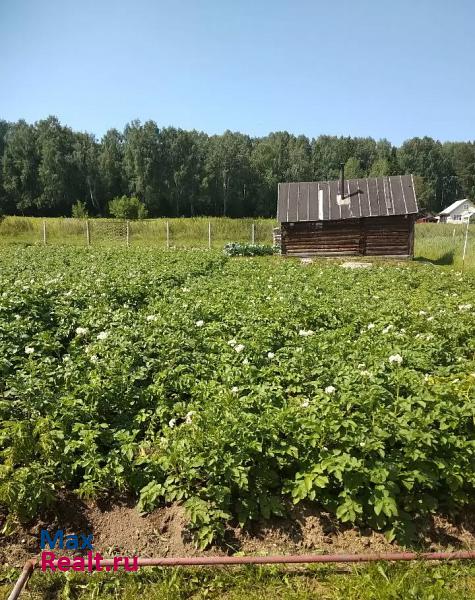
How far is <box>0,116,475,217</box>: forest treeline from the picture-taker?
5544 centimetres

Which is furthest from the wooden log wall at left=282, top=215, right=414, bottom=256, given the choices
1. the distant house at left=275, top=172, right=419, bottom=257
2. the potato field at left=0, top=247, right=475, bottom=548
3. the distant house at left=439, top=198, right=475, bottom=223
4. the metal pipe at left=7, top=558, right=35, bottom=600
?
the distant house at left=439, top=198, right=475, bottom=223

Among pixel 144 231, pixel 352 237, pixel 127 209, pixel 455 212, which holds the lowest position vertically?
pixel 352 237

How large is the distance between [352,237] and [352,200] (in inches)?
74.8

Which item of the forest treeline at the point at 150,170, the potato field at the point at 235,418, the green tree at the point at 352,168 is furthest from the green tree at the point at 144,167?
the potato field at the point at 235,418

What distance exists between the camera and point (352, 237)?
2205cm

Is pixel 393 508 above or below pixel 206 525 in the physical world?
above

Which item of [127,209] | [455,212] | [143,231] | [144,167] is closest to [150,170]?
[144,167]

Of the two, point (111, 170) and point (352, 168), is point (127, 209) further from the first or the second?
point (352, 168)

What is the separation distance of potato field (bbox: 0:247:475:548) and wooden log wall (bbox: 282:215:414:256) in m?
16.2

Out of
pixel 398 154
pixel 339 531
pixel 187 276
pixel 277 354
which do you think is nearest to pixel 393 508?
pixel 339 531

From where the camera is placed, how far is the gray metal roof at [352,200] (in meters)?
21.6

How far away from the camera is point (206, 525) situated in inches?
122

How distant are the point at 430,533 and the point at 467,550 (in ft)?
0.82

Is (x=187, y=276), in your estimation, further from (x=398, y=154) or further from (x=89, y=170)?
(x=398, y=154)
